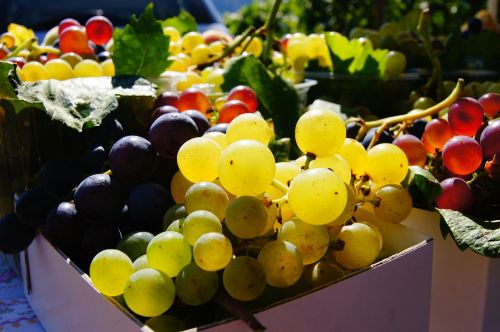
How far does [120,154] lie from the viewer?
603mm

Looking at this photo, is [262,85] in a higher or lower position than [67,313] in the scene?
higher

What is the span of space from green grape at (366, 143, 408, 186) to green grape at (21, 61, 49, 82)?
54 centimetres

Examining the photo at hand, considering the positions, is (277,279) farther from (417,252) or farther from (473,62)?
(473,62)

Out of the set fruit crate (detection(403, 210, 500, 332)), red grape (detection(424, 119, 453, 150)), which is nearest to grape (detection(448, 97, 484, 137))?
red grape (detection(424, 119, 453, 150))

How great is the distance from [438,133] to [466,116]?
0.13 feet

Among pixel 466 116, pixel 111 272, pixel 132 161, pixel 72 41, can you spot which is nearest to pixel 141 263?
pixel 111 272

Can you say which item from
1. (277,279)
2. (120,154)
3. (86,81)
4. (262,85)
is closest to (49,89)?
(86,81)

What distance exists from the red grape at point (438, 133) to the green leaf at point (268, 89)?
0.75ft

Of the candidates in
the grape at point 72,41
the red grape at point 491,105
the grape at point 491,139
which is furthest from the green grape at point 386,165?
the grape at point 72,41

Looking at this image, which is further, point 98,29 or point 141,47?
point 98,29

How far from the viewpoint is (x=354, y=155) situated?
2.07 feet

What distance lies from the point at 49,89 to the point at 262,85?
1.14 feet

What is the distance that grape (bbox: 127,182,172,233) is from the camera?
0.58 metres

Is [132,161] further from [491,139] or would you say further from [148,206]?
[491,139]
